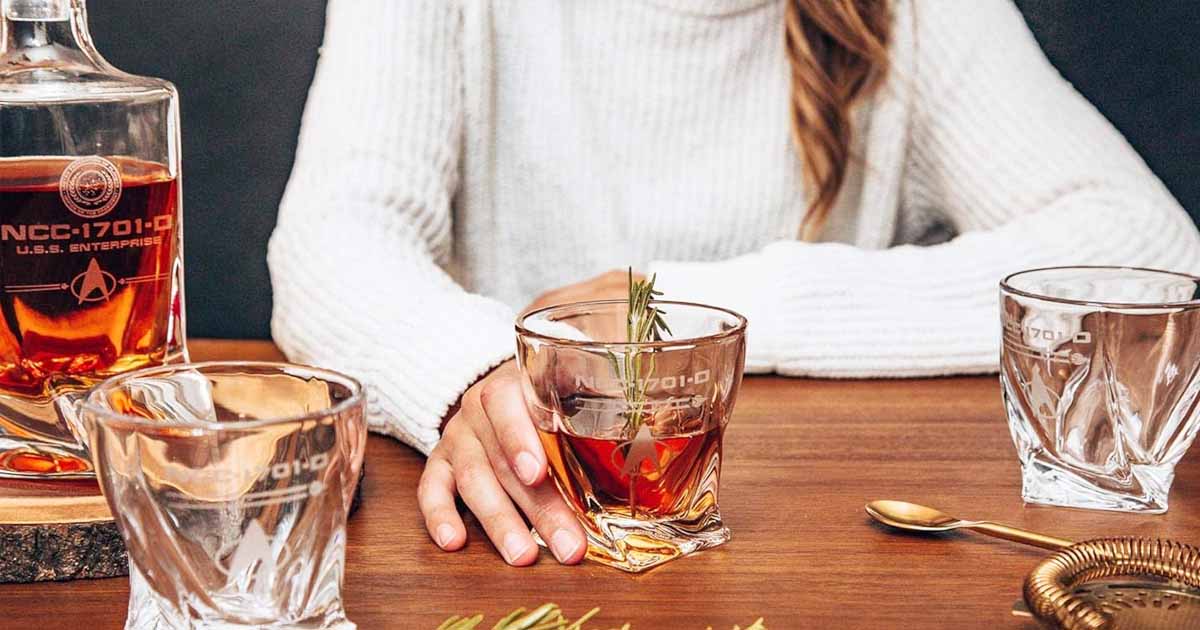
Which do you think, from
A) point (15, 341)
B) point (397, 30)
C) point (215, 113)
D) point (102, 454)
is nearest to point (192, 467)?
point (102, 454)

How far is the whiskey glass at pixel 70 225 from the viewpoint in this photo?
0.60m

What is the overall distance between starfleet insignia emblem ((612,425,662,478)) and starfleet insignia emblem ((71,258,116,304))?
27 centimetres

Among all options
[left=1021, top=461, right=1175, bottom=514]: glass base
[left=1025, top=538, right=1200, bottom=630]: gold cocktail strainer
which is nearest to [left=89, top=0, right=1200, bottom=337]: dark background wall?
[left=1021, top=461, right=1175, bottom=514]: glass base

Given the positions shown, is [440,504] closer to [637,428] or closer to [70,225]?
[637,428]

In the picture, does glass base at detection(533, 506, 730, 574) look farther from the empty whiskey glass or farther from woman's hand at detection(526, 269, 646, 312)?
woman's hand at detection(526, 269, 646, 312)

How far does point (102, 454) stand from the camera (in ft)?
1.48

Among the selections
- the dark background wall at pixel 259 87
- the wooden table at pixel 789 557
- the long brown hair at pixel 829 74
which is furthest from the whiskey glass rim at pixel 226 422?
the dark background wall at pixel 259 87

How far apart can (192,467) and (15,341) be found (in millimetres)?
234

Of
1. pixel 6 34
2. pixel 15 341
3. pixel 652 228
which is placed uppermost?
pixel 6 34

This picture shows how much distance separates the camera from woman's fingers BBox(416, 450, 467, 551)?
1.94ft

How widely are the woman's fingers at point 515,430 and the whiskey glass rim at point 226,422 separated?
0.41ft

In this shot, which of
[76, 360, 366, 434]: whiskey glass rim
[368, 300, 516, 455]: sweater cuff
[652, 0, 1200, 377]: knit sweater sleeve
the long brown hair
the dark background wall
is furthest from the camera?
the dark background wall

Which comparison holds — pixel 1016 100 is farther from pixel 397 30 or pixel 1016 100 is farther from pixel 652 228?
pixel 397 30

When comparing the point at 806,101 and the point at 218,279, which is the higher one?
the point at 806,101
